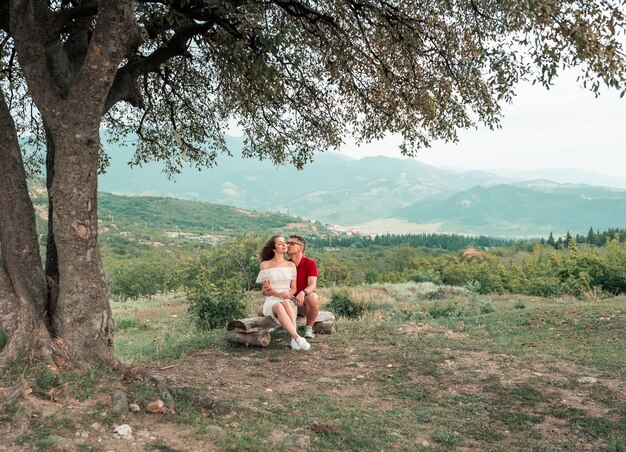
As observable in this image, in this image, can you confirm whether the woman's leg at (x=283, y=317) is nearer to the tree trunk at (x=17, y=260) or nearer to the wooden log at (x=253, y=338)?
the wooden log at (x=253, y=338)

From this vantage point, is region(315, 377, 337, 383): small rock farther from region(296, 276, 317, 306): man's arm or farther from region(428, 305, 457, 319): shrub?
region(428, 305, 457, 319): shrub

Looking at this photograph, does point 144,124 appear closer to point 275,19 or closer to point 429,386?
point 275,19

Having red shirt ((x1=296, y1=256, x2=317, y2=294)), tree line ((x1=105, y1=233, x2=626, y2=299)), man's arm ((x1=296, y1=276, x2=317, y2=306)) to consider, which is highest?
red shirt ((x1=296, y1=256, x2=317, y2=294))

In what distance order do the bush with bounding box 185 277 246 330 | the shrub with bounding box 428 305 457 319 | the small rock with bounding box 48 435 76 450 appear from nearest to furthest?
the small rock with bounding box 48 435 76 450 < the bush with bounding box 185 277 246 330 < the shrub with bounding box 428 305 457 319

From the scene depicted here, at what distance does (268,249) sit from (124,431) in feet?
15.2

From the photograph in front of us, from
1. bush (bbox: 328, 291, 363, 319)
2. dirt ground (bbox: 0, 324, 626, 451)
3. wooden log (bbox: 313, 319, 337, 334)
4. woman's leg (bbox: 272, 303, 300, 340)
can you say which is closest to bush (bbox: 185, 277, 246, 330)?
wooden log (bbox: 313, 319, 337, 334)

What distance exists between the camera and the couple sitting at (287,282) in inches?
363

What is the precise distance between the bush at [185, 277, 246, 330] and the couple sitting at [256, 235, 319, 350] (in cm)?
370

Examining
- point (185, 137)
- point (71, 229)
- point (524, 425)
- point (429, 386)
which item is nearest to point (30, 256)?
point (71, 229)

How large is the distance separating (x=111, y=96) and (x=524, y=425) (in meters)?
7.08

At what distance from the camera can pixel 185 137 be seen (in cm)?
1377

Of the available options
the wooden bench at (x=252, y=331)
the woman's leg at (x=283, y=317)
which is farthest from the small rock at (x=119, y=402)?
the wooden bench at (x=252, y=331)

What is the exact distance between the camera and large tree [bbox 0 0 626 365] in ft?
20.8

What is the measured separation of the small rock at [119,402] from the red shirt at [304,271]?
14.6ft
